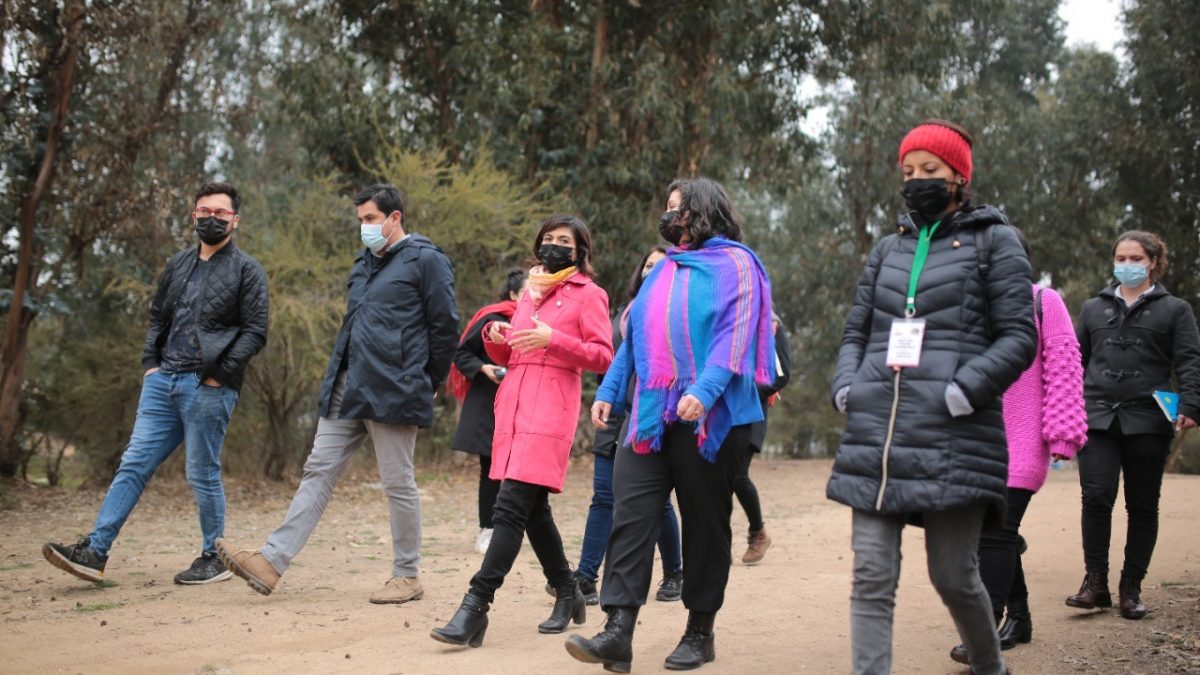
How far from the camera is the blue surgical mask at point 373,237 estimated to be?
6504 millimetres

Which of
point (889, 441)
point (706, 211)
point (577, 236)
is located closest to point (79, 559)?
point (577, 236)

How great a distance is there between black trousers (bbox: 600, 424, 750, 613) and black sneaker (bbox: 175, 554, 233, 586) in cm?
311

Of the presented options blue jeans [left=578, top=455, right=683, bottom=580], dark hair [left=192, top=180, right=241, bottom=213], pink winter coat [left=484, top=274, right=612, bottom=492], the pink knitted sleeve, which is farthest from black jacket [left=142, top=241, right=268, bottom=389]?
the pink knitted sleeve

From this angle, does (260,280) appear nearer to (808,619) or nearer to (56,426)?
(808,619)

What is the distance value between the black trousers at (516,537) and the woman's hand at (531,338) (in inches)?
25.0

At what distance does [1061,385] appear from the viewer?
17.6ft

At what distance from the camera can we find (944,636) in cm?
577

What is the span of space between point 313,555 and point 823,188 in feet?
80.1

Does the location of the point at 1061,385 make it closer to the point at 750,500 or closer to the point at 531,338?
the point at 531,338

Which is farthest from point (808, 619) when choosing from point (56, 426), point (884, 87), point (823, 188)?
point (823, 188)

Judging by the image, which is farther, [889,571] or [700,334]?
[700,334]

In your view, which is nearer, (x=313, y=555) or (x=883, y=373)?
→ (x=883, y=373)

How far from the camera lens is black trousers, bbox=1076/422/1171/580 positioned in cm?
644

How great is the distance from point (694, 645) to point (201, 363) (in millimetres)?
3528
